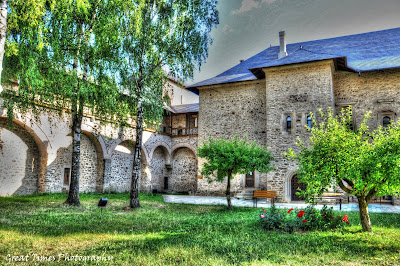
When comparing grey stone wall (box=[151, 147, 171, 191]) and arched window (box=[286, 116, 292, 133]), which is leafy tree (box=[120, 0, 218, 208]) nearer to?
arched window (box=[286, 116, 292, 133])

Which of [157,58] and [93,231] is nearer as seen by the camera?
[93,231]

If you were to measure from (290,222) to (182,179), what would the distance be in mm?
16261

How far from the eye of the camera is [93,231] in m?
6.50

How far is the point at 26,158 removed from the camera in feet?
47.7

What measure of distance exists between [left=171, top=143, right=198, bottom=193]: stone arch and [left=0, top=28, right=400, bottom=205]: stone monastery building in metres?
2.71

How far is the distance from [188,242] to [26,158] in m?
12.3

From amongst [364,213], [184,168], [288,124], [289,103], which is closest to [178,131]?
[184,168]

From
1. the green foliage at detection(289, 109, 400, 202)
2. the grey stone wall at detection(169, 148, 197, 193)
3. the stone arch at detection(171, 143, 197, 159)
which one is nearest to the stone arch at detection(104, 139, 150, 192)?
the grey stone wall at detection(169, 148, 197, 193)

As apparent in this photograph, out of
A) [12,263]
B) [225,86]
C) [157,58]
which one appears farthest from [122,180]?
[12,263]

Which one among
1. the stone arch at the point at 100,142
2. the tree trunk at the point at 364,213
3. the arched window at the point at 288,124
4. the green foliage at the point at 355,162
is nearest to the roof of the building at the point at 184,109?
the stone arch at the point at 100,142

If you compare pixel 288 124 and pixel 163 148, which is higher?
pixel 288 124

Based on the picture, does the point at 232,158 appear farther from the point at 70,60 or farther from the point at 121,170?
the point at 121,170

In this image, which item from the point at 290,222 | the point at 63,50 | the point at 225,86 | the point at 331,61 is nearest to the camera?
the point at 290,222

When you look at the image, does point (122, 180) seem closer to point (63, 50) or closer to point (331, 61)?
point (63, 50)
